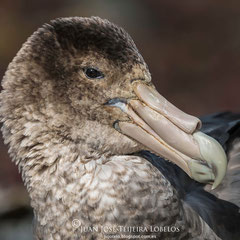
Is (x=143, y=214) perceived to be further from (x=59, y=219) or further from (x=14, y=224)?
(x=14, y=224)

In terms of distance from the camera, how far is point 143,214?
3.22m

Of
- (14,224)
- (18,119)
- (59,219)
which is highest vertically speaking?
(18,119)

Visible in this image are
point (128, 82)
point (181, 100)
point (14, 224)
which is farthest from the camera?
point (181, 100)

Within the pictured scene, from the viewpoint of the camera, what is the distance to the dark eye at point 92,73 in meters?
3.16

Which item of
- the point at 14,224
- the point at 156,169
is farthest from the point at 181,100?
the point at 156,169

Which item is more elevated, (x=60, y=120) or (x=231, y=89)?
(x=60, y=120)

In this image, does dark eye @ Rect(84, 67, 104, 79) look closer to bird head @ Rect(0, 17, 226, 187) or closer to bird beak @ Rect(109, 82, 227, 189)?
bird head @ Rect(0, 17, 226, 187)

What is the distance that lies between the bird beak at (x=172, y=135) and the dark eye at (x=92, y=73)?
14 cm

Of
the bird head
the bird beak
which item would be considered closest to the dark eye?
the bird head

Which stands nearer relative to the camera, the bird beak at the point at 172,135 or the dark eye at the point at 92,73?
the bird beak at the point at 172,135

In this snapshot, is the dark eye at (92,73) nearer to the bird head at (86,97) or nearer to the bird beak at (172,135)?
the bird head at (86,97)

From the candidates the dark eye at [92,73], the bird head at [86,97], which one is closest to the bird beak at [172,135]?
the bird head at [86,97]

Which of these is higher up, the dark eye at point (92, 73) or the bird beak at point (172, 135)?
the dark eye at point (92, 73)

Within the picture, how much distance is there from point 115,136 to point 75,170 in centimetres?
24
